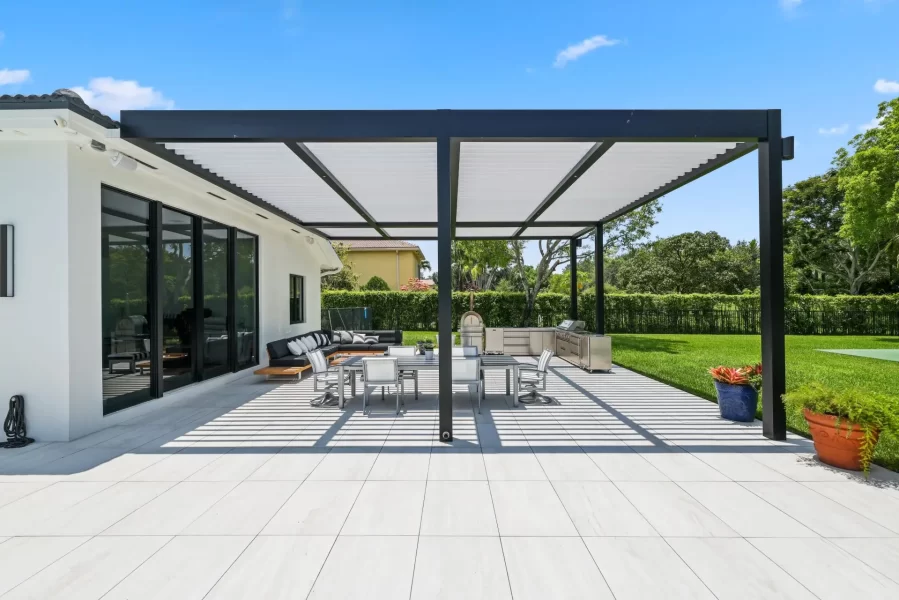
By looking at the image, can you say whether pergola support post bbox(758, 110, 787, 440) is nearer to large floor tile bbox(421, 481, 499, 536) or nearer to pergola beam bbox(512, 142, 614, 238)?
pergola beam bbox(512, 142, 614, 238)

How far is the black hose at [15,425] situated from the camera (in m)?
4.72

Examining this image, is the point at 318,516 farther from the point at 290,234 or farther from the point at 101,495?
the point at 290,234

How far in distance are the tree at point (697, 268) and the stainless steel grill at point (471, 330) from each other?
21.8 m

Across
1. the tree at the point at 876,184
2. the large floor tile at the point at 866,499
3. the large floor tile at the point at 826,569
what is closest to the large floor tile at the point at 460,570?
the large floor tile at the point at 826,569

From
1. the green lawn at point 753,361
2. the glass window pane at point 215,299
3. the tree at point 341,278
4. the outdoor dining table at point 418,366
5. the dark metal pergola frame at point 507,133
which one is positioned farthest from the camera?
the tree at point 341,278

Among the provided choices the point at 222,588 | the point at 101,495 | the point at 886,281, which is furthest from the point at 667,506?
the point at 886,281

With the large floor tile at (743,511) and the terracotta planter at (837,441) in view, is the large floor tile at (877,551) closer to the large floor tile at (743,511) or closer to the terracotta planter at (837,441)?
the large floor tile at (743,511)

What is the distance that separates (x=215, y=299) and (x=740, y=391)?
26.8ft

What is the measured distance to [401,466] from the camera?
13.5ft

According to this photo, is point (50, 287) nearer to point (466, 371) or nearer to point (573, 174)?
point (466, 371)

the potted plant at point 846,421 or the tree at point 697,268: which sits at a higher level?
the tree at point 697,268

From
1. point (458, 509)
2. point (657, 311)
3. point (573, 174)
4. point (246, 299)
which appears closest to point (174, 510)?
point (458, 509)

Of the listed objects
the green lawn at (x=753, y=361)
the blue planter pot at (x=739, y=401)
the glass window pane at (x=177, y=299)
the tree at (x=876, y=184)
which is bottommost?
the green lawn at (x=753, y=361)

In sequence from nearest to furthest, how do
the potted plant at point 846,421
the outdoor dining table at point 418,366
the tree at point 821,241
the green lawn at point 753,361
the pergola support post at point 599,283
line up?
Answer: the potted plant at point 846,421, the outdoor dining table at point 418,366, the green lawn at point 753,361, the pergola support post at point 599,283, the tree at point 821,241
